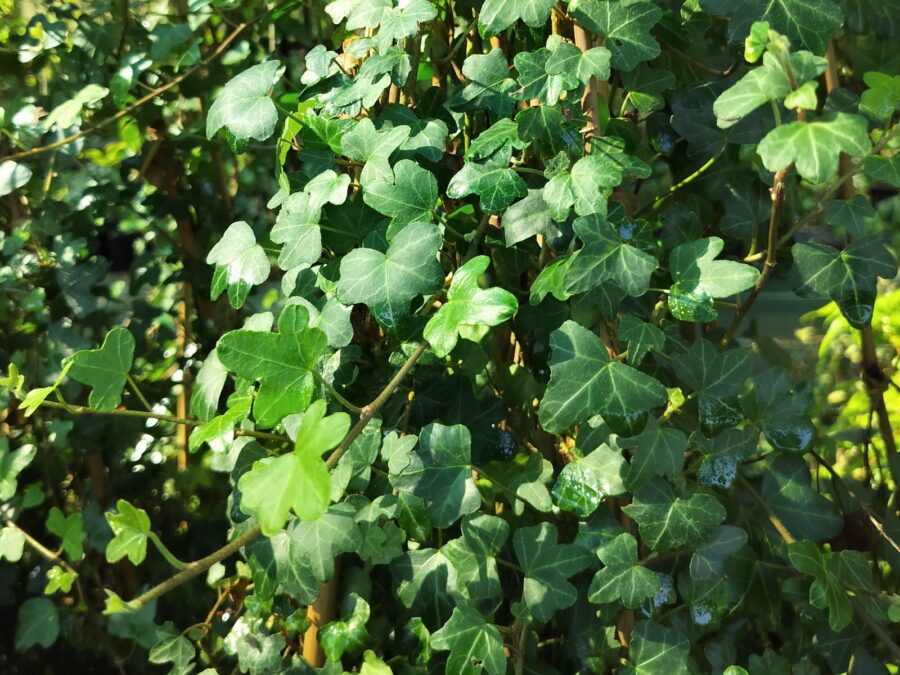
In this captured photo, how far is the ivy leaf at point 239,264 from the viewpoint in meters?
0.95

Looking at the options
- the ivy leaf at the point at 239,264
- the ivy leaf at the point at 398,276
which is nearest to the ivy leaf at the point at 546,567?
the ivy leaf at the point at 398,276

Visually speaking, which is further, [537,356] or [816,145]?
[537,356]

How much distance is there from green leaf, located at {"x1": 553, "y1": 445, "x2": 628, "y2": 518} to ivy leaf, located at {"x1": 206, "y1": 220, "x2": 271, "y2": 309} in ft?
1.17

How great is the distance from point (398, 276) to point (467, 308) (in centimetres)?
7

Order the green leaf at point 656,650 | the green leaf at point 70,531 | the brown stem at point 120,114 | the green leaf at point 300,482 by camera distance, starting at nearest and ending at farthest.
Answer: the green leaf at point 300,482
the green leaf at point 656,650
the green leaf at point 70,531
the brown stem at point 120,114

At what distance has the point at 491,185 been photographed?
2.82ft

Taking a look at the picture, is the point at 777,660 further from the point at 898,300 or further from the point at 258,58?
the point at 258,58

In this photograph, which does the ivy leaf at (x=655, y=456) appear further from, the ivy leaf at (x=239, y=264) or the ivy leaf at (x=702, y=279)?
the ivy leaf at (x=239, y=264)

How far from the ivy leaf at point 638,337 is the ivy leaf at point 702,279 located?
3cm

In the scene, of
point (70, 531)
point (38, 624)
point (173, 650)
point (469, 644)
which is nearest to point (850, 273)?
point (469, 644)

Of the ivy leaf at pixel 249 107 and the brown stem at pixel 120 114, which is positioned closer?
the ivy leaf at pixel 249 107

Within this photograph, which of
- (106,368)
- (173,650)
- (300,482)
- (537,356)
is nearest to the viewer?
(300,482)

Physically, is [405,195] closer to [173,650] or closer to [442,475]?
[442,475]

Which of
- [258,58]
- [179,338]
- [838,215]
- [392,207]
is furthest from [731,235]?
[179,338]
